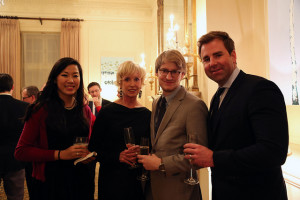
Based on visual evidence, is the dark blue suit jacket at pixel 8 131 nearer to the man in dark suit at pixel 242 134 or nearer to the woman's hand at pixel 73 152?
the woman's hand at pixel 73 152

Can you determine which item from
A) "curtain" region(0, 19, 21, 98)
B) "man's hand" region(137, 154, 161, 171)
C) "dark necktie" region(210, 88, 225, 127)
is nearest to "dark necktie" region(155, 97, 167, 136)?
"man's hand" region(137, 154, 161, 171)

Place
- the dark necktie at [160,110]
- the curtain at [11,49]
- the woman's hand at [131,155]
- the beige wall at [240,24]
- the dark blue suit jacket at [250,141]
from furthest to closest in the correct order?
the curtain at [11,49]
the beige wall at [240,24]
the dark necktie at [160,110]
the woman's hand at [131,155]
the dark blue suit jacket at [250,141]

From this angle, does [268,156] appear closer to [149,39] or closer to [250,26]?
[250,26]

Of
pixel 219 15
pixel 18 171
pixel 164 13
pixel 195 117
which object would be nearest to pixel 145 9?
pixel 164 13

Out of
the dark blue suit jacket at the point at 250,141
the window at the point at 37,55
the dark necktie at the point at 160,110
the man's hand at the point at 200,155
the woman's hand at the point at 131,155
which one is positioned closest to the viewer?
the dark blue suit jacket at the point at 250,141

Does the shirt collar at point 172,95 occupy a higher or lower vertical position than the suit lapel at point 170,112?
higher

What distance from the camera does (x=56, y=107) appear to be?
165 cm

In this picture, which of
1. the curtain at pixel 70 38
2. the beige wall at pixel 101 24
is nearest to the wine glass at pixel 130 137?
the beige wall at pixel 101 24

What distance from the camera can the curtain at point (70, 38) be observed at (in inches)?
255

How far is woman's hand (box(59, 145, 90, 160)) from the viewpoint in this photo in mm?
1505

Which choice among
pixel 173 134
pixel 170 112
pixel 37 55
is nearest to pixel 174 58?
pixel 170 112

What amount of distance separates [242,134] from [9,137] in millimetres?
2670

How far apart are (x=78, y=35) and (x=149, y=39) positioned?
217 centimetres

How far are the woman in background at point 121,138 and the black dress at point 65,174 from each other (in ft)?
0.46
